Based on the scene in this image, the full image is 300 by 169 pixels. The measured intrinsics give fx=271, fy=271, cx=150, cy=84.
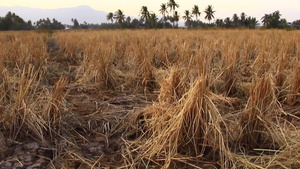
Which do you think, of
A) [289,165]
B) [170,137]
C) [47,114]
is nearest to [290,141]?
[289,165]

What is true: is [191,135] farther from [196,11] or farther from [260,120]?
[196,11]

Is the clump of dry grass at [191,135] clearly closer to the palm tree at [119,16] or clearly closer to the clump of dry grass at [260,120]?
the clump of dry grass at [260,120]

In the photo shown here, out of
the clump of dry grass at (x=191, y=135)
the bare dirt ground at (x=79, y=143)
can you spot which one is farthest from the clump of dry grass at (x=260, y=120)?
the bare dirt ground at (x=79, y=143)

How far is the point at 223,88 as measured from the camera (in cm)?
267

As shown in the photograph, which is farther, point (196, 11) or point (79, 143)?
point (196, 11)

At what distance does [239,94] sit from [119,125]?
1281 mm

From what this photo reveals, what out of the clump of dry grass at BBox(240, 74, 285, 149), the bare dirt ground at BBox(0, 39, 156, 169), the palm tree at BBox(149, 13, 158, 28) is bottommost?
the bare dirt ground at BBox(0, 39, 156, 169)

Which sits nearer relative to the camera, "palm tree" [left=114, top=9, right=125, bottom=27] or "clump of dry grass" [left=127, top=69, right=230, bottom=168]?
"clump of dry grass" [left=127, top=69, right=230, bottom=168]

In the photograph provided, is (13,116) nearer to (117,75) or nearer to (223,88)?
(117,75)

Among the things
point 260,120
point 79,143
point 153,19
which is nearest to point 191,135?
point 260,120

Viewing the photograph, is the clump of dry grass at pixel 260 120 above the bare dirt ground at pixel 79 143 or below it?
above

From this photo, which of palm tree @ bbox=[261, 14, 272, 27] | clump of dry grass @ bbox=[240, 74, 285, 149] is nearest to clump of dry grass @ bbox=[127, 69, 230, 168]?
clump of dry grass @ bbox=[240, 74, 285, 149]

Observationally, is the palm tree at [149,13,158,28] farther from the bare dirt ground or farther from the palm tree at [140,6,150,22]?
the bare dirt ground

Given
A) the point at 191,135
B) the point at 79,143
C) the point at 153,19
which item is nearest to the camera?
the point at 191,135
